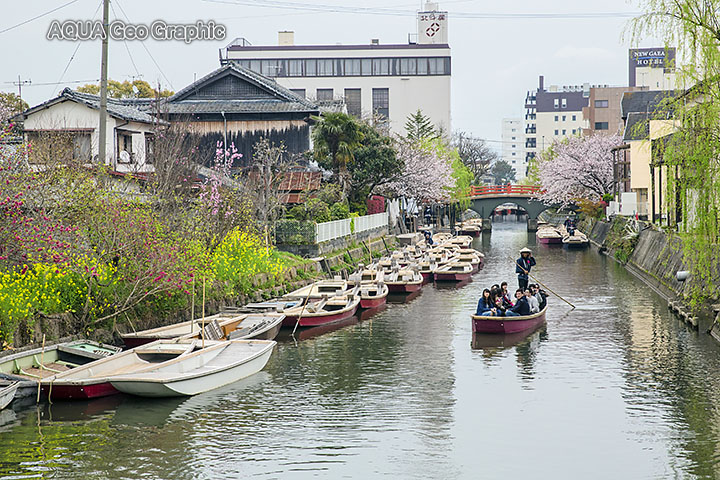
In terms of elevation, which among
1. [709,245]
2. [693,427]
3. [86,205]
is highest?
[86,205]

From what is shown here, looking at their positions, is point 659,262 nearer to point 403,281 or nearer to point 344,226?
point 403,281

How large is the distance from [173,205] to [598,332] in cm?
1653

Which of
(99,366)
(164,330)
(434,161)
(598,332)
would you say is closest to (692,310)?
(598,332)

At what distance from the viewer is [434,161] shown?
76500 mm

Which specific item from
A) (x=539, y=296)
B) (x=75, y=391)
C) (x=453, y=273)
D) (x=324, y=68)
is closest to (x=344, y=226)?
(x=453, y=273)

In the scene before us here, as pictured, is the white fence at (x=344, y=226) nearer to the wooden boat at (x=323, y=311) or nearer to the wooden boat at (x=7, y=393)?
the wooden boat at (x=323, y=311)

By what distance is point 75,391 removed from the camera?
61.6ft

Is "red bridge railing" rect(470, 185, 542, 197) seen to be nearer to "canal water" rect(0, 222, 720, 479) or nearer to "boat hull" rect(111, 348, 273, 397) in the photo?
"canal water" rect(0, 222, 720, 479)

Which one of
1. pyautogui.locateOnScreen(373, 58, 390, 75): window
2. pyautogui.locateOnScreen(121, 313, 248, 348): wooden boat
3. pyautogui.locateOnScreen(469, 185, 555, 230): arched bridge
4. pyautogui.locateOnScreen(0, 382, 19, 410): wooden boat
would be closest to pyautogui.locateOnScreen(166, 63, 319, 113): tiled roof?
pyautogui.locateOnScreen(121, 313, 248, 348): wooden boat

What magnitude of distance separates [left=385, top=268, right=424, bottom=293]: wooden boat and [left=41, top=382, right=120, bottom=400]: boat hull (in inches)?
836

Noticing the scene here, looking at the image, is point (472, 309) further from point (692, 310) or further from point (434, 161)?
point (434, 161)

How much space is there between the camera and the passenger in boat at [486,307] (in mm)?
27703

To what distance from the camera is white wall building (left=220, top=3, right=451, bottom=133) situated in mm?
114562

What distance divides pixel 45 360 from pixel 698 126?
60.4 feet
